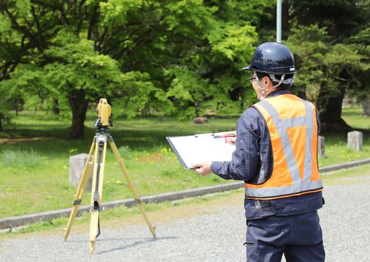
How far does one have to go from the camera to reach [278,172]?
3057mm

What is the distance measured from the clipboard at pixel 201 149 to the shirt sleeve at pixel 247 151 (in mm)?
419

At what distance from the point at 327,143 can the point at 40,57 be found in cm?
1096

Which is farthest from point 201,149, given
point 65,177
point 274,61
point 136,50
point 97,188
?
point 136,50

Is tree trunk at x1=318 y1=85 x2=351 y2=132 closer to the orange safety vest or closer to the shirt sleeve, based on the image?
the orange safety vest

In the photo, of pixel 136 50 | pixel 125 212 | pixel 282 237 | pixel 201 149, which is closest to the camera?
pixel 282 237

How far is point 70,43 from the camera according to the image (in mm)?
17594

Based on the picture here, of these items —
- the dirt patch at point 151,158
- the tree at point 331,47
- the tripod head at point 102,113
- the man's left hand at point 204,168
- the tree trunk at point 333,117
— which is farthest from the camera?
the tree trunk at point 333,117

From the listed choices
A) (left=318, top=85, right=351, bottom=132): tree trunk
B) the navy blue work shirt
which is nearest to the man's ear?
the navy blue work shirt

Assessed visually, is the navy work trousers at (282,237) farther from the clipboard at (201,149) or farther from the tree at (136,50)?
the tree at (136,50)

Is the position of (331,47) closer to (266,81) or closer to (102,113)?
(102,113)

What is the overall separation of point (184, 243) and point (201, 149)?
3522mm

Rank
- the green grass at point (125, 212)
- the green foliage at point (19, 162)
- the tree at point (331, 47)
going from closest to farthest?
the green grass at point (125, 212) → the green foliage at point (19, 162) → the tree at point (331, 47)

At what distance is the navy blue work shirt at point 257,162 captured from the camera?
3.04 meters

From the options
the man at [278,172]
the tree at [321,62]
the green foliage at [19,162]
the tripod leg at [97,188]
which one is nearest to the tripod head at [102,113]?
the tripod leg at [97,188]
